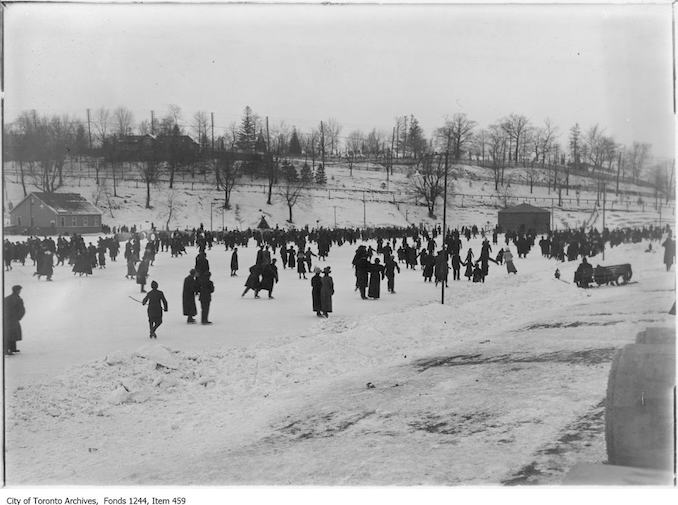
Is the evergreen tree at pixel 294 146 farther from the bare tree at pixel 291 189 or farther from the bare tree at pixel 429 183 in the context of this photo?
the bare tree at pixel 291 189

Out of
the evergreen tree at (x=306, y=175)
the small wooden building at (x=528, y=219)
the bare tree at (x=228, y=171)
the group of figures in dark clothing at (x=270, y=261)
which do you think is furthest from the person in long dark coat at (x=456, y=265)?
the evergreen tree at (x=306, y=175)

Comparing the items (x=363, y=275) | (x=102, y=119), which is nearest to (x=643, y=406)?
(x=363, y=275)

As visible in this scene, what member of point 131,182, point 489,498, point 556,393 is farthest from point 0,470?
point 131,182

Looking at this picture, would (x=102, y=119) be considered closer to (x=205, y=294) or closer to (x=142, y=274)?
(x=142, y=274)

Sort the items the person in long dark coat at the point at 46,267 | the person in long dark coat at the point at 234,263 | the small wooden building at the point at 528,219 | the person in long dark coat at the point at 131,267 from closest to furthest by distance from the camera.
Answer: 1. the person in long dark coat at the point at 46,267
2. the person in long dark coat at the point at 131,267
3. the person in long dark coat at the point at 234,263
4. the small wooden building at the point at 528,219

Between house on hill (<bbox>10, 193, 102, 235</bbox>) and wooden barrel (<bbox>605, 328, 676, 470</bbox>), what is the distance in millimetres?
39766

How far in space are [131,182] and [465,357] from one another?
61.1m

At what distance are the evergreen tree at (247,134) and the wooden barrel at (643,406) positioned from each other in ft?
244

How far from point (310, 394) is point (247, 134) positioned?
72.4 m

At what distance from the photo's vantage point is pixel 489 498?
5543 mm

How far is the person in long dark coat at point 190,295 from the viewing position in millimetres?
14719

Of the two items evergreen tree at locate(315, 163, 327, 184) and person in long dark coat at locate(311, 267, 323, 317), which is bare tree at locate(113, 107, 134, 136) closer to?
person in long dark coat at locate(311, 267, 323, 317)

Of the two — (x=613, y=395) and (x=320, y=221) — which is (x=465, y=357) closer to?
(x=613, y=395)

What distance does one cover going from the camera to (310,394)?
973 cm
